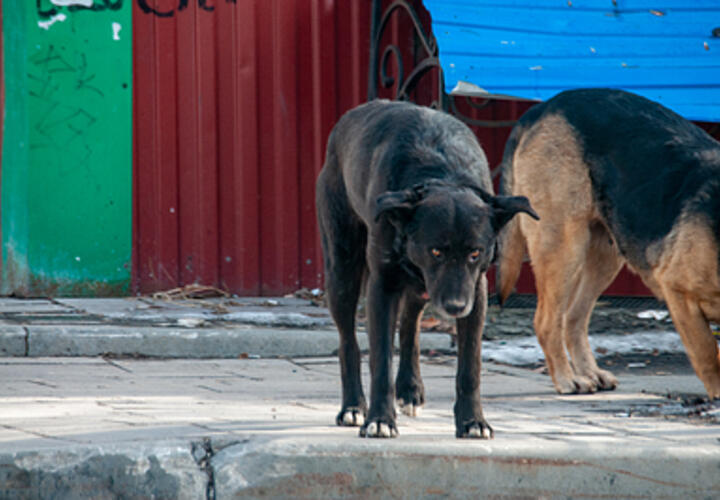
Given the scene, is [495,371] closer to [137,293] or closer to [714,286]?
[714,286]

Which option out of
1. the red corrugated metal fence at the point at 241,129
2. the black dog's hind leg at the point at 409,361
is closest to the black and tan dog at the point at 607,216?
the black dog's hind leg at the point at 409,361

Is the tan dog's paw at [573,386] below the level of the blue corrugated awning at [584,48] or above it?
below

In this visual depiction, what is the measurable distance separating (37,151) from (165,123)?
1.03m

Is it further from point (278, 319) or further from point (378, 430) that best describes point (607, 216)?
point (378, 430)

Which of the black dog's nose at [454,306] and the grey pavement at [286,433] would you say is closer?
the grey pavement at [286,433]

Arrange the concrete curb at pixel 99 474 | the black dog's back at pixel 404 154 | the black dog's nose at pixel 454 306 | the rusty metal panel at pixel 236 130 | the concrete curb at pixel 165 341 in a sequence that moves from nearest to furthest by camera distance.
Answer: the concrete curb at pixel 99 474
the black dog's nose at pixel 454 306
the black dog's back at pixel 404 154
the concrete curb at pixel 165 341
the rusty metal panel at pixel 236 130

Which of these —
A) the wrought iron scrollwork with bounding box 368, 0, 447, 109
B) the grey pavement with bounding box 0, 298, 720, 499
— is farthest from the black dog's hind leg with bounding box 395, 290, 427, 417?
the wrought iron scrollwork with bounding box 368, 0, 447, 109

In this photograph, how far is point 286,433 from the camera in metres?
3.54

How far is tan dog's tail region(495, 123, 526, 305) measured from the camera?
5.82 meters

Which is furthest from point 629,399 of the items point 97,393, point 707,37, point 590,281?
point 707,37

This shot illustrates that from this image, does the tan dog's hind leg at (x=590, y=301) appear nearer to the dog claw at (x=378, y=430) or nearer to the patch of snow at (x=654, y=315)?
the patch of snow at (x=654, y=315)

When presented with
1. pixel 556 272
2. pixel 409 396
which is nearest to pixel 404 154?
pixel 409 396

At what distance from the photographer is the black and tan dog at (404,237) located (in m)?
3.47

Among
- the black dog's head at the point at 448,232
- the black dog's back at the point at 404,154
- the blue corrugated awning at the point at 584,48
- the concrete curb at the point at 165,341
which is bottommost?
the concrete curb at the point at 165,341
